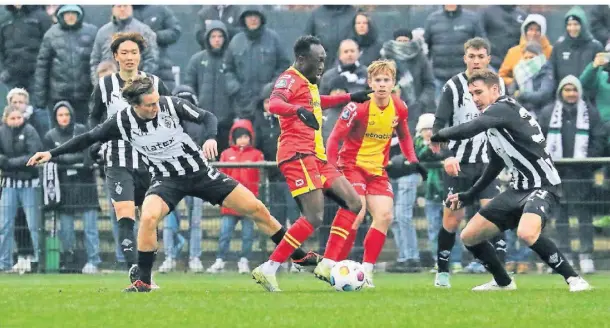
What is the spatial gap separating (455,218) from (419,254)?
303cm

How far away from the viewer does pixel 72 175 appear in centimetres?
1667

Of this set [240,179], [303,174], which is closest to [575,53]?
[240,179]

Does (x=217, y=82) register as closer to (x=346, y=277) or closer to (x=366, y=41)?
(x=366, y=41)

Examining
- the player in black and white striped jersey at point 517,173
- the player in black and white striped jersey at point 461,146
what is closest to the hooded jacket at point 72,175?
the player in black and white striped jersey at point 461,146

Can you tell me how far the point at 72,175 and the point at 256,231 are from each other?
7.70 ft

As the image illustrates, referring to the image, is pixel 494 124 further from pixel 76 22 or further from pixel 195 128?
pixel 76 22

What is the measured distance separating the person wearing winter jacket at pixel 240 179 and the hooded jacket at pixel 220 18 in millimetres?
1286

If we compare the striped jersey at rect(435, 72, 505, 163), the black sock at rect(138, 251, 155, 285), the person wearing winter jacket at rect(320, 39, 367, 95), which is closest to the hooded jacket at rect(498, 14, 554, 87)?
the person wearing winter jacket at rect(320, 39, 367, 95)

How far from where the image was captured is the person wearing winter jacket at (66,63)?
17156 millimetres

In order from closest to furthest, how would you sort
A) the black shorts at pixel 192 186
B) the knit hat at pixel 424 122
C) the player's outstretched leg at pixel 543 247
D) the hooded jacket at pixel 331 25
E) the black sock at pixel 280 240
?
the player's outstretched leg at pixel 543 247
the black shorts at pixel 192 186
the black sock at pixel 280 240
the knit hat at pixel 424 122
the hooded jacket at pixel 331 25

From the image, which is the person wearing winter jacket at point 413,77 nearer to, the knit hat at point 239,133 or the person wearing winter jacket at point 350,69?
the person wearing winter jacket at point 350,69

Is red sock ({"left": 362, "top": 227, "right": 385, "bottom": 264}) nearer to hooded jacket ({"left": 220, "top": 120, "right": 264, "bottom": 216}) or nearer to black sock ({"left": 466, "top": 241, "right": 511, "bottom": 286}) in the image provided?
black sock ({"left": 466, "top": 241, "right": 511, "bottom": 286})

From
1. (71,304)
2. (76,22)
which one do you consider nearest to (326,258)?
(71,304)

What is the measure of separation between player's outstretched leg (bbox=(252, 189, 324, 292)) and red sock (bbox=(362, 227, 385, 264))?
1356 mm
